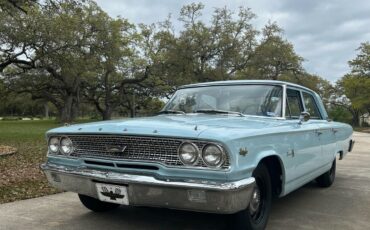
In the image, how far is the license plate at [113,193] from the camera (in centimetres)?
392

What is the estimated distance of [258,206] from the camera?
14.3ft

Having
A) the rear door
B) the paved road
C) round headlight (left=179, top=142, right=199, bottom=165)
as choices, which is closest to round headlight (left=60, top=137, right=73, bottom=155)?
the paved road

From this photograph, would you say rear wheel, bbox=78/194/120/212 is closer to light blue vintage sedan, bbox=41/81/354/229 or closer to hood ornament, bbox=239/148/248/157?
light blue vintage sedan, bbox=41/81/354/229

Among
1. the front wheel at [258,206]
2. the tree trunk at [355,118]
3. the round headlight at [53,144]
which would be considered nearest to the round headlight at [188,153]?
the front wheel at [258,206]

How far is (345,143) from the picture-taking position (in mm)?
7871

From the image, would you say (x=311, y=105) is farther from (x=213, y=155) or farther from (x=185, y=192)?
(x=185, y=192)

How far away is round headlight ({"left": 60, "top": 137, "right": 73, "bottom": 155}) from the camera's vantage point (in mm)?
4480

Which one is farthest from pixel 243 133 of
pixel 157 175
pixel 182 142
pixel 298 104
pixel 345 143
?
pixel 345 143

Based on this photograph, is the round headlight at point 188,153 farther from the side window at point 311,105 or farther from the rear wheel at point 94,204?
the side window at point 311,105

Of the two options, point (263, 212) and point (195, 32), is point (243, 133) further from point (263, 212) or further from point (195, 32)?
point (195, 32)

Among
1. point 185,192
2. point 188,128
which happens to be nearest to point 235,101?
point 188,128

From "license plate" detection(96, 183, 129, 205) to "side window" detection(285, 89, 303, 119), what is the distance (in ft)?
8.02

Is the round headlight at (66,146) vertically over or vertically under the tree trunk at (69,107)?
under

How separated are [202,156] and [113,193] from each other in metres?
0.96
